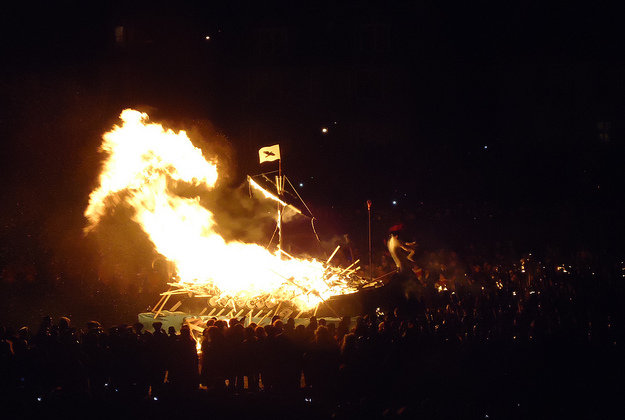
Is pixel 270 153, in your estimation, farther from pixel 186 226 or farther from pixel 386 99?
pixel 386 99

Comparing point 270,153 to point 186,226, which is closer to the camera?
point 270,153

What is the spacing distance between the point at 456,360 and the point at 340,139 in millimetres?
18209

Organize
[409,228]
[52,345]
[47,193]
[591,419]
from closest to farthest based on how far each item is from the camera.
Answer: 1. [591,419]
2. [52,345]
3. [47,193]
4. [409,228]

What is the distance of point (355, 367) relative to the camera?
305 inches

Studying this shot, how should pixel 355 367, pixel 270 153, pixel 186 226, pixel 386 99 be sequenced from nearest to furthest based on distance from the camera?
pixel 355 367 → pixel 270 153 → pixel 186 226 → pixel 386 99

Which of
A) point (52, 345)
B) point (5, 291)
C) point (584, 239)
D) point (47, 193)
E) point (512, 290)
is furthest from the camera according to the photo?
point (584, 239)

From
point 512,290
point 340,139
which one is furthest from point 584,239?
point 340,139

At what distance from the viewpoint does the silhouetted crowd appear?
7.46 metres

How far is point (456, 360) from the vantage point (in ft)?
25.1

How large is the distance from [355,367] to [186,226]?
6.71 meters

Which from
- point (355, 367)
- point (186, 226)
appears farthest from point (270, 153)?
point (355, 367)

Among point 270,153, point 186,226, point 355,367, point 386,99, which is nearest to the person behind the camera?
point 355,367

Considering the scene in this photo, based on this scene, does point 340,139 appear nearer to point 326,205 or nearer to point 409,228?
point 326,205

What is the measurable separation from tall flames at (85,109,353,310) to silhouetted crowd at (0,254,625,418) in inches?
143
